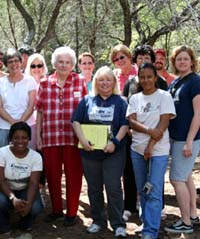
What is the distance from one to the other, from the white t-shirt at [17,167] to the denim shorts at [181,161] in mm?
1486

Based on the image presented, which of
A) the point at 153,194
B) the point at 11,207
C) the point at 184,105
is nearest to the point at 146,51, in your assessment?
the point at 184,105

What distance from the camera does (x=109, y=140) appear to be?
4445mm

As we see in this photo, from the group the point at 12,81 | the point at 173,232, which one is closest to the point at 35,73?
the point at 12,81

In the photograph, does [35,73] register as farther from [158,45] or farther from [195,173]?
[158,45]

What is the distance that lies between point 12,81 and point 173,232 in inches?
97.6

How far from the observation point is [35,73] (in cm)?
561

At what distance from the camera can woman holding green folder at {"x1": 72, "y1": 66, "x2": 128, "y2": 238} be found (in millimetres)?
4496

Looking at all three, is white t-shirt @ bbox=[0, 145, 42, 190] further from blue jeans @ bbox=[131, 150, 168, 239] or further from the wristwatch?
blue jeans @ bbox=[131, 150, 168, 239]

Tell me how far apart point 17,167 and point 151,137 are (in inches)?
61.6

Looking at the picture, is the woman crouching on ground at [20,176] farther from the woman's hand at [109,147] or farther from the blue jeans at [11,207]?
the woman's hand at [109,147]

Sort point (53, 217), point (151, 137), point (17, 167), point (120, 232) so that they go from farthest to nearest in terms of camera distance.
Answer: point (53, 217) < point (17, 167) < point (120, 232) < point (151, 137)

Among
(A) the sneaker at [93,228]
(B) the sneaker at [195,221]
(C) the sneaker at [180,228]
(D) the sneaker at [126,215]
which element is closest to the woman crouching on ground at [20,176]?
(A) the sneaker at [93,228]

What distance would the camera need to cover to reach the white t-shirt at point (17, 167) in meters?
4.85

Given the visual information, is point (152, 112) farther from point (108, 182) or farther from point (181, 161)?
point (108, 182)
